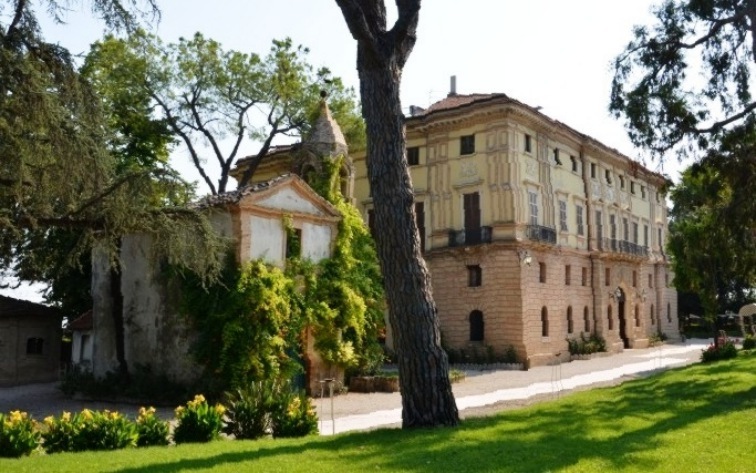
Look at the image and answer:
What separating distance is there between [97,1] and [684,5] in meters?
14.3

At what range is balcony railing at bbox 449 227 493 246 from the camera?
31.6m

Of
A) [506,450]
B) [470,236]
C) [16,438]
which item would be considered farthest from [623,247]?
[16,438]

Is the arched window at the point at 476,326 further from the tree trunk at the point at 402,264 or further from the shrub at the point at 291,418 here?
the tree trunk at the point at 402,264

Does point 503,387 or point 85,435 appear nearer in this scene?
point 85,435

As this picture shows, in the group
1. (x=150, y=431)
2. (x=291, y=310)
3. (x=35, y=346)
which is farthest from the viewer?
(x=35, y=346)

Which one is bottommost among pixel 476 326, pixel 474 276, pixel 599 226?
pixel 476 326

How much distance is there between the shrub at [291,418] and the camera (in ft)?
39.6

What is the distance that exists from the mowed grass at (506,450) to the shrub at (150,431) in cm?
99

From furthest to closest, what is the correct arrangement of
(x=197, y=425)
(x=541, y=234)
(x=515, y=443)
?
1. (x=541, y=234)
2. (x=197, y=425)
3. (x=515, y=443)

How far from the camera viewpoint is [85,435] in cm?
1080

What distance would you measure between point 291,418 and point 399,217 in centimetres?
397

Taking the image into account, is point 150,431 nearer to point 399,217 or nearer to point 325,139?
point 399,217

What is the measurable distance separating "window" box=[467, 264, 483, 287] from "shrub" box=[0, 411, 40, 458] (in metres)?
23.5

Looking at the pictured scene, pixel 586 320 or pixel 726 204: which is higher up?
pixel 726 204
